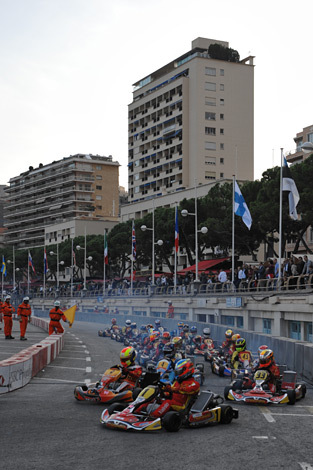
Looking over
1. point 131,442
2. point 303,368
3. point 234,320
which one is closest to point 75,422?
→ point 131,442

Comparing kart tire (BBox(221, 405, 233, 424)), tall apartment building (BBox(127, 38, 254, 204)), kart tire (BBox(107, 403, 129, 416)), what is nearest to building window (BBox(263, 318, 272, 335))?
kart tire (BBox(221, 405, 233, 424))

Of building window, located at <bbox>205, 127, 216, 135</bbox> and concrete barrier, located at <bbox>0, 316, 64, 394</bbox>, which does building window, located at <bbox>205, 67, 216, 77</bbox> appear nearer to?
building window, located at <bbox>205, 127, 216, 135</bbox>

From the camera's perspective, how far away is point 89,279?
9450 cm

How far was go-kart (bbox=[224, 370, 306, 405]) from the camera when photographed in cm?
1541

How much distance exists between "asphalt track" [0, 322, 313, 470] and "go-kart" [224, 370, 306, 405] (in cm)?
25

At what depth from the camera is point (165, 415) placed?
12117 millimetres

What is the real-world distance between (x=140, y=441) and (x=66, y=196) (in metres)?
137

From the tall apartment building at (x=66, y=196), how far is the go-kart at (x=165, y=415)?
11769 cm

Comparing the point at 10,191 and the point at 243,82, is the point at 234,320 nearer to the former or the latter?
the point at 243,82

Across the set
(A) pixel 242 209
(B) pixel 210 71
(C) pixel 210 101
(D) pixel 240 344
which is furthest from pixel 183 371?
(B) pixel 210 71

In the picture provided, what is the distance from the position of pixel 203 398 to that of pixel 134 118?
347 ft

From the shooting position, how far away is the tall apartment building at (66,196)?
142 m

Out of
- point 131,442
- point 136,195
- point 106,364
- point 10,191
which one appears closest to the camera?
point 131,442

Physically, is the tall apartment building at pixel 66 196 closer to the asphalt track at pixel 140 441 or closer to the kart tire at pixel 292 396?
the kart tire at pixel 292 396
